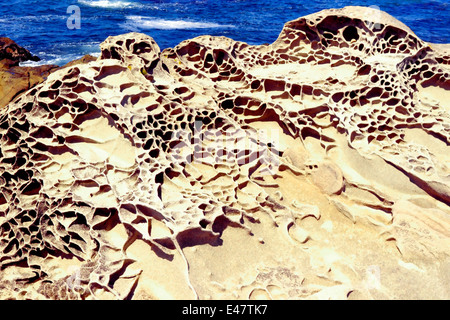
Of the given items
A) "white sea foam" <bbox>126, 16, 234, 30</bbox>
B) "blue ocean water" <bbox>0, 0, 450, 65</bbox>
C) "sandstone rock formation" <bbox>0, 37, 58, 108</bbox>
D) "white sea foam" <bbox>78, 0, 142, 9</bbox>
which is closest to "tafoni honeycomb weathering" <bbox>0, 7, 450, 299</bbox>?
"sandstone rock formation" <bbox>0, 37, 58, 108</bbox>

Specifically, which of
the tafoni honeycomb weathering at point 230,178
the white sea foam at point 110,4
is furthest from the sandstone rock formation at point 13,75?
the white sea foam at point 110,4

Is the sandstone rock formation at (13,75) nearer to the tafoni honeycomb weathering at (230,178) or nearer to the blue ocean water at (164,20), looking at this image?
the blue ocean water at (164,20)

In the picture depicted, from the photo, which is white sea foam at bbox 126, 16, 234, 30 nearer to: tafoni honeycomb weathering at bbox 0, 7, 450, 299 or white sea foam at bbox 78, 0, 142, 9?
white sea foam at bbox 78, 0, 142, 9

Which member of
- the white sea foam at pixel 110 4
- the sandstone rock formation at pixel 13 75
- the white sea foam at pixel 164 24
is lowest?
the sandstone rock formation at pixel 13 75

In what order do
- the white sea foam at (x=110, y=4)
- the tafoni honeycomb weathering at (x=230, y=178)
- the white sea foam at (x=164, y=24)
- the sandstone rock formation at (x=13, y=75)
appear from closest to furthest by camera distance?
the tafoni honeycomb weathering at (x=230, y=178) < the sandstone rock formation at (x=13, y=75) < the white sea foam at (x=164, y=24) < the white sea foam at (x=110, y=4)

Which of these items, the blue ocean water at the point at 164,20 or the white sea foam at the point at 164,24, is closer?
the blue ocean water at the point at 164,20

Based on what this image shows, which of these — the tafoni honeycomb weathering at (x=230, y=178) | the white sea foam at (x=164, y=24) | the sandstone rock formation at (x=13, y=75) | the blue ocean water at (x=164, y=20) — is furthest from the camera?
the white sea foam at (x=164, y=24)
